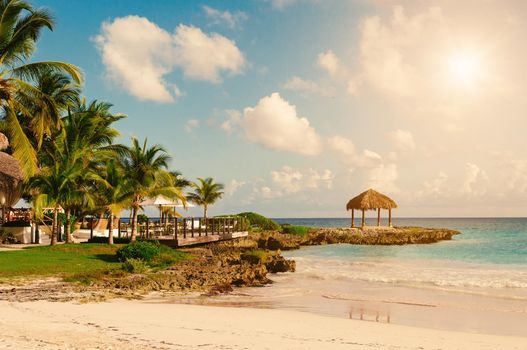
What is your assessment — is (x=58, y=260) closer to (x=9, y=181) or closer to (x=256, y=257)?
(x=9, y=181)

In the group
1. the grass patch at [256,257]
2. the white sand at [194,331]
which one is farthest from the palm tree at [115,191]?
the white sand at [194,331]

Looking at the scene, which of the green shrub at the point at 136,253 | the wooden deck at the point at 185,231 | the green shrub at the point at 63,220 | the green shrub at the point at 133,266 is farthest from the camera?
the green shrub at the point at 63,220

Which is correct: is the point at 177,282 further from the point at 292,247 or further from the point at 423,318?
the point at 292,247

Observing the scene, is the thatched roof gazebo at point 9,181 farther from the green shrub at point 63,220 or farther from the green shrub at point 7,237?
the green shrub at point 63,220

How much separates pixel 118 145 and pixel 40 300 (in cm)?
1949

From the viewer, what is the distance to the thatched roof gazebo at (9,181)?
22375 mm

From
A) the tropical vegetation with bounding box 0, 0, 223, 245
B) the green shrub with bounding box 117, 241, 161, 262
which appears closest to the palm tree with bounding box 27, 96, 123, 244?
the tropical vegetation with bounding box 0, 0, 223, 245

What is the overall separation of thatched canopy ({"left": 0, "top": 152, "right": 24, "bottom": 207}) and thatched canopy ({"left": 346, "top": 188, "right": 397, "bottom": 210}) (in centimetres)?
3558

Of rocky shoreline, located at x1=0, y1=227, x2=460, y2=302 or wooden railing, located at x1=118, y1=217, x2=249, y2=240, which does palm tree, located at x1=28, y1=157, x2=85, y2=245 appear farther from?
rocky shoreline, located at x1=0, y1=227, x2=460, y2=302

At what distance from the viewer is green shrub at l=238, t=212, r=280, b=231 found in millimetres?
53875

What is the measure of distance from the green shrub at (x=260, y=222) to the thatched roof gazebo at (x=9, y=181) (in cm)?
3178

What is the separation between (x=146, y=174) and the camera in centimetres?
2630

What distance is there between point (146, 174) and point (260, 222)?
2931 centimetres

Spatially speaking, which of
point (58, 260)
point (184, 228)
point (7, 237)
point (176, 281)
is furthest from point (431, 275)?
point (7, 237)
